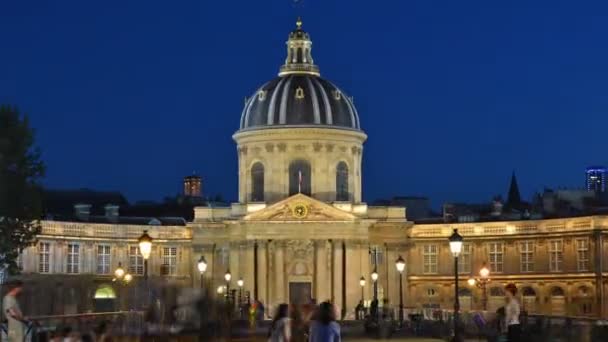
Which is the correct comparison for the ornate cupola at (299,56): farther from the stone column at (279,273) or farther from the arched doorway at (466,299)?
the arched doorway at (466,299)

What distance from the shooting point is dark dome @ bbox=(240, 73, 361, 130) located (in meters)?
115

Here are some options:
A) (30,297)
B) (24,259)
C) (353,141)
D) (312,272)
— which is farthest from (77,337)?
(353,141)

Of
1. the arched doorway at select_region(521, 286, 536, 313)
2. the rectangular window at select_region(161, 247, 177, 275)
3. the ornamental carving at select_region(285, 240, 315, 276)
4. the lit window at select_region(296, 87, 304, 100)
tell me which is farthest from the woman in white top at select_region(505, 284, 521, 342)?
the rectangular window at select_region(161, 247, 177, 275)

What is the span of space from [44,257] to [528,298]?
1412 inches

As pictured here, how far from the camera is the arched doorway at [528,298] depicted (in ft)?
352

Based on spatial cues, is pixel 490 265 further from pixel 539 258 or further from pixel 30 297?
pixel 30 297

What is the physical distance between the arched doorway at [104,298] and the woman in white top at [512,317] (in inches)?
2277

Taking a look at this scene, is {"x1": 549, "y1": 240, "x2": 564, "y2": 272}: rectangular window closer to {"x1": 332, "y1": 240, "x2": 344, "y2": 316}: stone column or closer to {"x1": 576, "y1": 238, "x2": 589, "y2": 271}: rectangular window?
{"x1": 576, "y1": 238, "x2": 589, "y2": 271}: rectangular window

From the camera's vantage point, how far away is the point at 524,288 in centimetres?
10944

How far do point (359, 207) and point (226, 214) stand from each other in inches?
417

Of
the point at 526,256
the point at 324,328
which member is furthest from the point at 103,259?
the point at 324,328

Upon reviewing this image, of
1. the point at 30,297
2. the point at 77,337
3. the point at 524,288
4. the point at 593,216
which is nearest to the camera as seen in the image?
the point at 77,337

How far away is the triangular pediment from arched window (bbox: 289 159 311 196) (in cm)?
661

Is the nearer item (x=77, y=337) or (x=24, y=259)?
(x=77, y=337)
